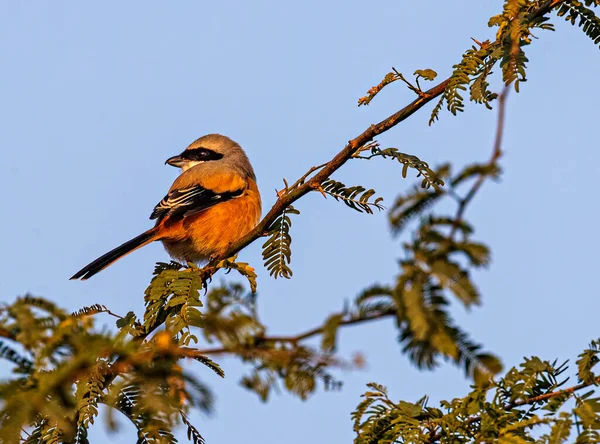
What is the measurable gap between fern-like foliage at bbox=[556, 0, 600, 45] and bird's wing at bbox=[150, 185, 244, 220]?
3602 mm

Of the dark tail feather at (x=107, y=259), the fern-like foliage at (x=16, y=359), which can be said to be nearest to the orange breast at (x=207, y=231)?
the dark tail feather at (x=107, y=259)

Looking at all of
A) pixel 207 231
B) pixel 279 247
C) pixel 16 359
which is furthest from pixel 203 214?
pixel 16 359

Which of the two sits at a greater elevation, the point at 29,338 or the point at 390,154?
the point at 390,154

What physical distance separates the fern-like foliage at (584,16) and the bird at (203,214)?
3387 mm

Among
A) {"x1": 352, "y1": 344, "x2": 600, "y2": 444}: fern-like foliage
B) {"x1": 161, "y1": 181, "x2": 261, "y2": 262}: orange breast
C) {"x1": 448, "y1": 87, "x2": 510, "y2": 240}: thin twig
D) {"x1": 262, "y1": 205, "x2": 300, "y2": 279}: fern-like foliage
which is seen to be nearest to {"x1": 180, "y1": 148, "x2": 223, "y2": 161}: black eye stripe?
{"x1": 161, "y1": 181, "x2": 261, "y2": 262}: orange breast

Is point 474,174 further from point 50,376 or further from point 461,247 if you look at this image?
point 50,376

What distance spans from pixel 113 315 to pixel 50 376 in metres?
2.09

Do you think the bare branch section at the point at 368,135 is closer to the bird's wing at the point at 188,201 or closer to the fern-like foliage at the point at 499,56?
the fern-like foliage at the point at 499,56

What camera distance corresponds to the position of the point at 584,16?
3.46m

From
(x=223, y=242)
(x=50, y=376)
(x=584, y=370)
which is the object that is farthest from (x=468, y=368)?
(x=223, y=242)

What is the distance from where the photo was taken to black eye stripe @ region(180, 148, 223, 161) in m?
7.76

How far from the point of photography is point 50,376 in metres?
1.59

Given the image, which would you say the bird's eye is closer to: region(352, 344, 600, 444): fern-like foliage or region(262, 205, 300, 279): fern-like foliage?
region(262, 205, 300, 279): fern-like foliage

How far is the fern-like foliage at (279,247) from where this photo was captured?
3.80 metres
